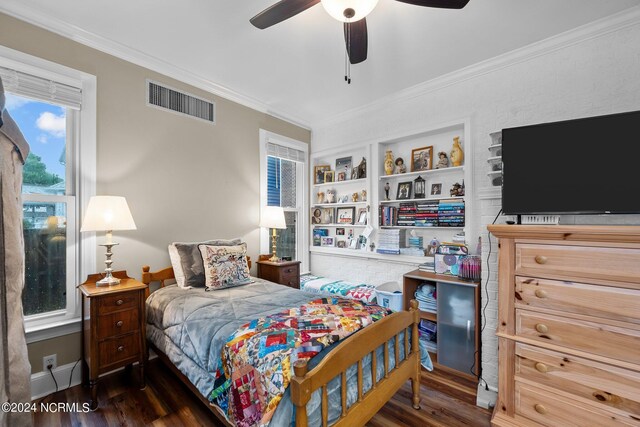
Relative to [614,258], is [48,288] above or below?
below

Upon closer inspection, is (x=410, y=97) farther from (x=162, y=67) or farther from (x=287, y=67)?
(x=162, y=67)

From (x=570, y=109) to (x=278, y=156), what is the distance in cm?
308

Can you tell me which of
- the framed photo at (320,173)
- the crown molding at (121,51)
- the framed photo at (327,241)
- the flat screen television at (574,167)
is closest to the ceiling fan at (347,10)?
the flat screen television at (574,167)

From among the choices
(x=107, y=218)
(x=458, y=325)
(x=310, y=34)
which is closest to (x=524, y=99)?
(x=310, y=34)

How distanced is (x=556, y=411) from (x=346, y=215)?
9.36ft

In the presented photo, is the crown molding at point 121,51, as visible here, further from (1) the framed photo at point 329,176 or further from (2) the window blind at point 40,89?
(1) the framed photo at point 329,176

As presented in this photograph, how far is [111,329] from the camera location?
199cm

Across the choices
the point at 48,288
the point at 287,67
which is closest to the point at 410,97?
the point at 287,67

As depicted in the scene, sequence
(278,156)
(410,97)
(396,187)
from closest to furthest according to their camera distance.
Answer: (410,97)
(396,187)
(278,156)

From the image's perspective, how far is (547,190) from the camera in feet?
5.61

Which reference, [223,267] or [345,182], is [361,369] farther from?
[345,182]

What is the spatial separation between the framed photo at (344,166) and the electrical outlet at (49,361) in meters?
3.38

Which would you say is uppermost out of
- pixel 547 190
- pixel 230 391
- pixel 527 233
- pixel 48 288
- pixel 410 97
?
pixel 410 97

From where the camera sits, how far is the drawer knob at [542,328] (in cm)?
159
